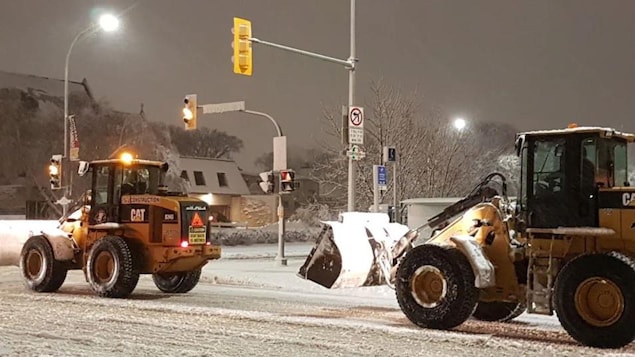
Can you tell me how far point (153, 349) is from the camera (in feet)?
32.7

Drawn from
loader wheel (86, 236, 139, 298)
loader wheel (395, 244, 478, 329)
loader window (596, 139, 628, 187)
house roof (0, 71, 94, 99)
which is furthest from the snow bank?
house roof (0, 71, 94, 99)

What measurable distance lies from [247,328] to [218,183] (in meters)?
68.3

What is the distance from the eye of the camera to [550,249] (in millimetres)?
11023

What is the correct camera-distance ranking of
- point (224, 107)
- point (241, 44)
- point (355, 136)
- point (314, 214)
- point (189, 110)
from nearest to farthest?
point (241, 44) < point (355, 136) < point (189, 110) < point (224, 107) < point (314, 214)

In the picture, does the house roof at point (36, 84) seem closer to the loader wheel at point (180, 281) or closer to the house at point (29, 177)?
the house at point (29, 177)

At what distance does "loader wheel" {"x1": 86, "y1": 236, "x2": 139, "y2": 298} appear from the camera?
15516mm

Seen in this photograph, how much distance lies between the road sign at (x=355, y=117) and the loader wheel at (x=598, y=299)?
11.1 m

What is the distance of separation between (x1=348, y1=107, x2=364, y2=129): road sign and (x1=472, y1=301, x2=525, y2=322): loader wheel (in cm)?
886

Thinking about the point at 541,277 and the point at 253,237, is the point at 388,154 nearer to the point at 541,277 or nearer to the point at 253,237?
the point at 541,277

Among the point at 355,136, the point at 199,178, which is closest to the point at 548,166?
the point at 355,136

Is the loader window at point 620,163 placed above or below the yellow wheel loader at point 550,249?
above

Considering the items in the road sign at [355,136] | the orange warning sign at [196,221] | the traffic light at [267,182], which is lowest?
the orange warning sign at [196,221]

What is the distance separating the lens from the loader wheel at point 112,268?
15.5 metres

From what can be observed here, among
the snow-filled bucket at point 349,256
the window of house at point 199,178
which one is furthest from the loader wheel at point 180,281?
the window of house at point 199,178
